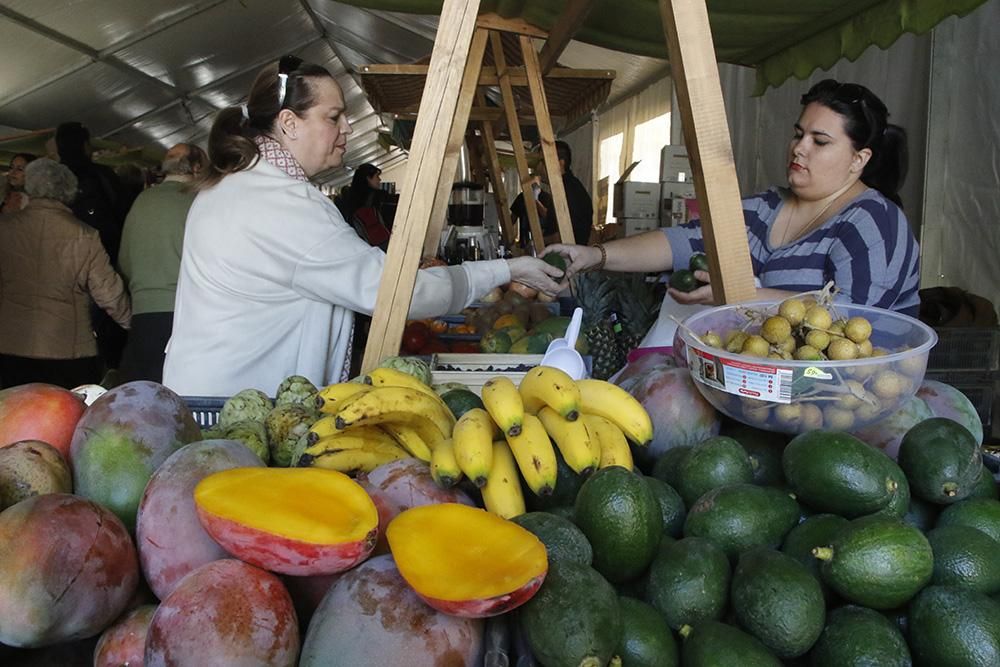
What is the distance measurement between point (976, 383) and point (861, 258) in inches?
65.4

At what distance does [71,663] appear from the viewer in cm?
94

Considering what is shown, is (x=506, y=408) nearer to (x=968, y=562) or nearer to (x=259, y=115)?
(x=968, y=562)

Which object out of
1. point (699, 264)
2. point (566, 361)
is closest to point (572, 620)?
point (566, 361)

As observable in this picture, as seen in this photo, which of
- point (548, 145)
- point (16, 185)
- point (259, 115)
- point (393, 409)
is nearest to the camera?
point (393, 409)

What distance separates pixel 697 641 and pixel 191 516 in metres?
0.67

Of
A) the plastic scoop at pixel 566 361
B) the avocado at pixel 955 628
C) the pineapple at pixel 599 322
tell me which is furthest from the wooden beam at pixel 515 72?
the avocado at pixel 955 628

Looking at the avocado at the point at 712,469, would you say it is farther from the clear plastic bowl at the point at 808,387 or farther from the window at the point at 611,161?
the window at the point at 611,161

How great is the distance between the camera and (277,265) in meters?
2.29

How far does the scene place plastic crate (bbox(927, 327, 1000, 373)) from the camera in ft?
10.9

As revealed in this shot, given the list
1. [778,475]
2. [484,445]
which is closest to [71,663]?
[484,445]

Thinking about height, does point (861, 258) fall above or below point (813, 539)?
above

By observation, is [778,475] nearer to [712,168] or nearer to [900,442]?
[900,442]

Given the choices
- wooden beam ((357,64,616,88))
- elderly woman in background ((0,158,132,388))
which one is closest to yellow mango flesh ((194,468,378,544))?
wooden beam ((357,64,616,88))

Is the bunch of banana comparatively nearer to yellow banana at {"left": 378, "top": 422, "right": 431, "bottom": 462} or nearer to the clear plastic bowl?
yellow banana at {"left": 378, "top": 422, "right": 431, "bottom": 462}
